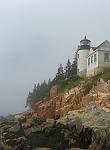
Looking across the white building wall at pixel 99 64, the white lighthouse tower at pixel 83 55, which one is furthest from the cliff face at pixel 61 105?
the white lighthouse tower at pixel 83 55

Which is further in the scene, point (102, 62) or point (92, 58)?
point (92, 58)

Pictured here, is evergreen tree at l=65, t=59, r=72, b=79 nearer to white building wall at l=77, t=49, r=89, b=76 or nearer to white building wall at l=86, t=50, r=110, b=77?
white building wall at l=77, t=49, r=89, b=76

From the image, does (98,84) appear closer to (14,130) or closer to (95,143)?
(14,130)

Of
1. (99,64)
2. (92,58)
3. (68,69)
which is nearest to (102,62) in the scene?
(99,64)

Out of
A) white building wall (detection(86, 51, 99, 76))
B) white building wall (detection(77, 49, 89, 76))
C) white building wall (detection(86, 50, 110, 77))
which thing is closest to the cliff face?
white building wall (detection(86, 50, 110, 77))

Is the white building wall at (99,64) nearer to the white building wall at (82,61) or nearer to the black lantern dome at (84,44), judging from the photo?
the white building wall at (82,61)

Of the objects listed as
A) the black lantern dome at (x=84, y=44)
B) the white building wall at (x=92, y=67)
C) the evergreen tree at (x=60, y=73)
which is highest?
the black lantern dome at (x=84, y=44)

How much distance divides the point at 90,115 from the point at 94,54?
56.0 feet

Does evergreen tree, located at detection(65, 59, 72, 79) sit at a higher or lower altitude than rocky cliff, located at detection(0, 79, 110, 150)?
higher

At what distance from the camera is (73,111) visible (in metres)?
44.8

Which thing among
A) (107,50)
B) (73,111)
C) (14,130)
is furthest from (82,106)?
(107,50)

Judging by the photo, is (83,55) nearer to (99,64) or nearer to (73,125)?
(99,64)

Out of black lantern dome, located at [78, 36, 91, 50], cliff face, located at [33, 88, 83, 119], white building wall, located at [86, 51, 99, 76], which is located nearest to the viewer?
cliff face, located at [33, 88, 83, 119]

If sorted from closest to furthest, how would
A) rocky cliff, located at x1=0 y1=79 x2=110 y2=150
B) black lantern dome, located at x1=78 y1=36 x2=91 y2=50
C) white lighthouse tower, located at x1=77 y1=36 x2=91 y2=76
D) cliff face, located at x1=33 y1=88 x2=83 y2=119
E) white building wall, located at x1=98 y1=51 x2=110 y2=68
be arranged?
1. rocky cliff, located at x1=0 y1=79 x2=110 y2=150
2. cliff face, located at x1=33 y1=88 x2=83 y2=119
3. white building wall, located at x1=98 y1=51 x2=110 y2=68
4. white lighthouse tower, located at x1=77 y1=36 x2=91 y2=76
5. black lantern dome, located at x1=78 y1=36 x2=91 y2=50
